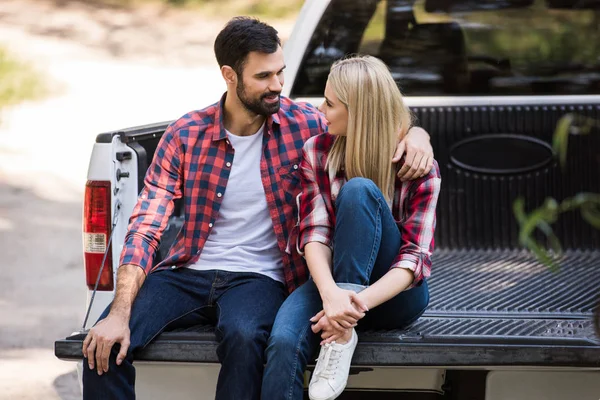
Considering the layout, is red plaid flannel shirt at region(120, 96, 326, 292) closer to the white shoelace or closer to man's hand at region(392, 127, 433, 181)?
man's hand at region(392, 127, 433, 181)

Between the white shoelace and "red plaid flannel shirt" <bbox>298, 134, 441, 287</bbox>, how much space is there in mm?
332

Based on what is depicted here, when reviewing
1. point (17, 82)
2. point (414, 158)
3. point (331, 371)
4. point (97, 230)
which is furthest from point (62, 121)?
point (331, 371)

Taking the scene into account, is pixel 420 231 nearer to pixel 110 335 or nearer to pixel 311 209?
pixel 311 209

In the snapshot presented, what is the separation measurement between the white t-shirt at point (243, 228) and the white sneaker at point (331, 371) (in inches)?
21.1

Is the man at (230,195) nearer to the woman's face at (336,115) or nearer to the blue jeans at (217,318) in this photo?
the blue jeans at (217,318)

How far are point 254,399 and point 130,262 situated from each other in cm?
61

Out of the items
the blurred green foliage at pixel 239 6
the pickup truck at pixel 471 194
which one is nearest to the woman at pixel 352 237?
the pickup truck at pixel 471 194

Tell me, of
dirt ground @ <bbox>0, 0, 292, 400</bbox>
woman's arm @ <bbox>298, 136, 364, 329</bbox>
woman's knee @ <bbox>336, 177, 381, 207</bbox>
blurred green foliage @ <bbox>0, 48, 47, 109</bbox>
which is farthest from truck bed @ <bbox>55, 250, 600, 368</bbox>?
blurred green foliage @ <bbox>0, 48, 47, 109</bbox>

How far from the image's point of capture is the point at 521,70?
4.67m

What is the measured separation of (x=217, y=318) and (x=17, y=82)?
970 centimetres

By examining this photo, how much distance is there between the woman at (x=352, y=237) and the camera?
9.42 ft

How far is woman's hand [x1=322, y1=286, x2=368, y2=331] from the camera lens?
2867 mm

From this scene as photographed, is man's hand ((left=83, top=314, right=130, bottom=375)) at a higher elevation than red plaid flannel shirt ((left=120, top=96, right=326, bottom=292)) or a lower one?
lower

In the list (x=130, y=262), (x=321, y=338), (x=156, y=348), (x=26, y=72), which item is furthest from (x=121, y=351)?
(x=26, y=72)
